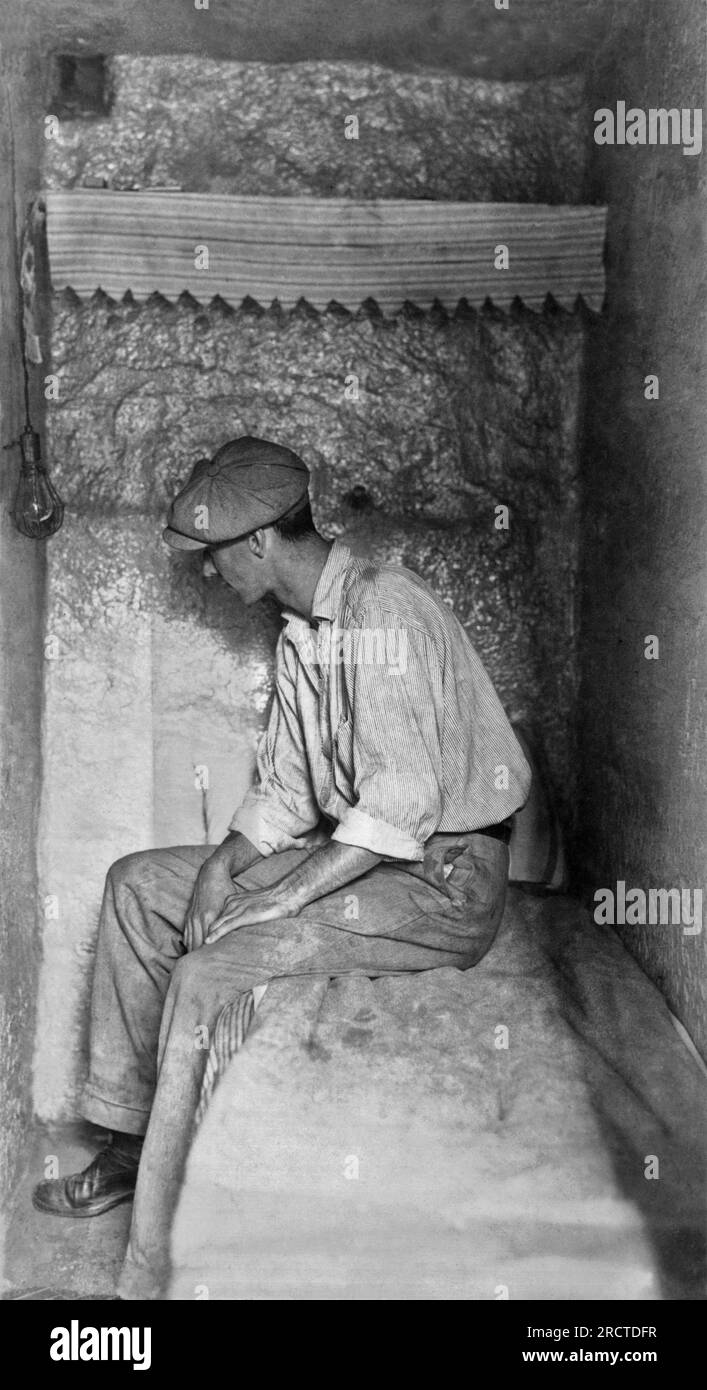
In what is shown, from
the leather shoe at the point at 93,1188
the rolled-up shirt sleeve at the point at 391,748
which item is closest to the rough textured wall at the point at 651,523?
the rolled-up shirt sleeve at the point at 391,748

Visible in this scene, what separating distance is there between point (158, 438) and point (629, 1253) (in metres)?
2.09

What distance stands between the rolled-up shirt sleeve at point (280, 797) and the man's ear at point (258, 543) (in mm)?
315

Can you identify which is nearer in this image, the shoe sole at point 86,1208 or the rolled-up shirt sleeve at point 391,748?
the rolled-up shirt sleeve at point 391,748

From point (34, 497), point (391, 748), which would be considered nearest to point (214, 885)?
point (391, 748)

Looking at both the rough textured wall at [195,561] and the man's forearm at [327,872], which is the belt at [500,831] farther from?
the rough textured wall at [195,561]

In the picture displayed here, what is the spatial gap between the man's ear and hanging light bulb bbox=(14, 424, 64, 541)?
0.53 metres

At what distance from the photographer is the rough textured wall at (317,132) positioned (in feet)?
11.3

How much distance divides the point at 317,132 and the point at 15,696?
1498mm

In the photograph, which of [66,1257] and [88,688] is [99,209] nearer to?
[88,688]

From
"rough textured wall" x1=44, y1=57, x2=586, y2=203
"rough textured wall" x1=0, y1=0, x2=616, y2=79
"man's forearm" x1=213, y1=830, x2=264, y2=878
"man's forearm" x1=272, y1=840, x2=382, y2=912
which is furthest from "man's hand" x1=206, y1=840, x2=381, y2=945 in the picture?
"rough textured wall" x1=0, y1=0, x2=616, y2=79

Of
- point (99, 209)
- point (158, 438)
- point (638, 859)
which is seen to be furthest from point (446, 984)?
point (99, 209)
